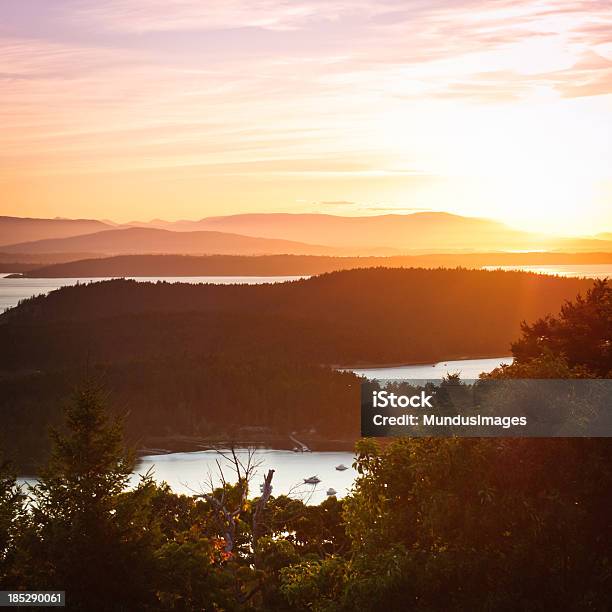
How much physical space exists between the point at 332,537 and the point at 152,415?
99878 millimetres

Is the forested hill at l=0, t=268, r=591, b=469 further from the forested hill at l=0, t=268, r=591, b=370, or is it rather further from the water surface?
the water surface

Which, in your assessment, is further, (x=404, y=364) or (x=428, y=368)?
(x=404, y=364)

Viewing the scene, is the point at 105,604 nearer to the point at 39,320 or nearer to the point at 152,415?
the point at 152,415

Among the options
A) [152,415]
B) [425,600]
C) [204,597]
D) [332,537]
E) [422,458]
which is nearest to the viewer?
[425,600]

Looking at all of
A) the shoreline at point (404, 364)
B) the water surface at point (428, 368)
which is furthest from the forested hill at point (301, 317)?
the water surface at point (428, 368)

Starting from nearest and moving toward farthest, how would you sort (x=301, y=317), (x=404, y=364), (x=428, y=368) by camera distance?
(x=428, y=368) < (x=404, y=364) < (x=301, y=317)

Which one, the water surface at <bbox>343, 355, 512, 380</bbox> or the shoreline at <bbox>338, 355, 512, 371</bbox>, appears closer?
the water surface at <bbox>343, 355, 512, 380</bbox>

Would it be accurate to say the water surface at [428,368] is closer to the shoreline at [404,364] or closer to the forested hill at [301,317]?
the shoreline at [404,364]

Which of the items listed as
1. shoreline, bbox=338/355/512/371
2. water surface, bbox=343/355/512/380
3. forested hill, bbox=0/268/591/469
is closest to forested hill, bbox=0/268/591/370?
forested hill, bbox=0/268/591/469

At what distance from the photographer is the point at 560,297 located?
544 ft

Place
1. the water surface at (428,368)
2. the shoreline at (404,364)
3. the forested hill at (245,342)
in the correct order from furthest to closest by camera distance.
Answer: the shoreline at (404,364) < the water surface at (428,368) < the forested hill at (245,342)

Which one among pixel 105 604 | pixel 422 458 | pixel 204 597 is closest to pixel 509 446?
pixel 422 458

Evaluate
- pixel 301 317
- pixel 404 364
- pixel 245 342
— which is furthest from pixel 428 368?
pixel 245 342

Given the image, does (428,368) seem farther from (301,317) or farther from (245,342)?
(245,342)
